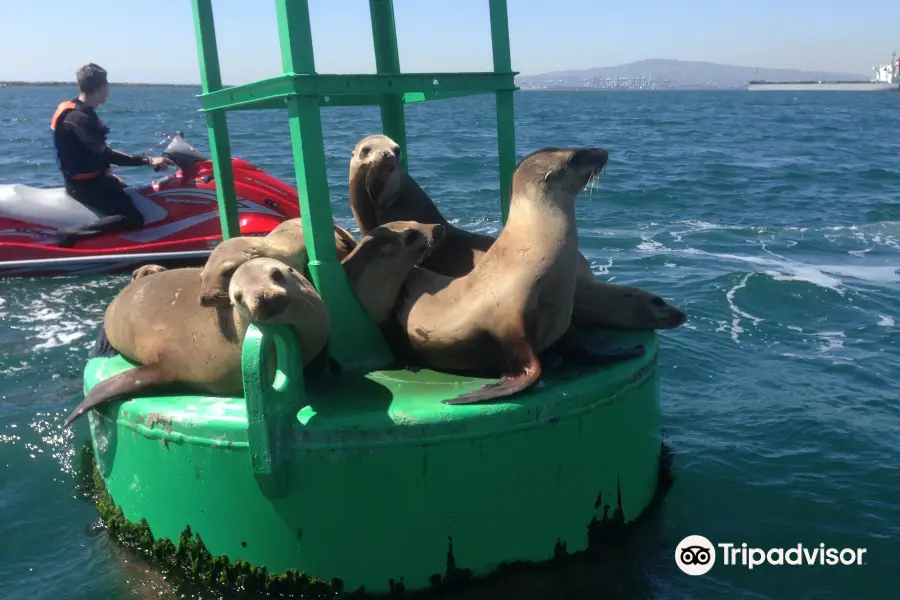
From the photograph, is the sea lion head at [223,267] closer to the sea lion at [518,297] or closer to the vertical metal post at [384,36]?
the sea lion at [518,297]

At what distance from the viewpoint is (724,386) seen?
21.3 ft

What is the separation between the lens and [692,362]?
23.0 ft

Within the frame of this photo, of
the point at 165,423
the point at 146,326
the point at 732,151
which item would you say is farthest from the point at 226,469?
the point at 732,151

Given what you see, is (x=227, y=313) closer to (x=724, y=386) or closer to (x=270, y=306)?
(x=270, y=306)

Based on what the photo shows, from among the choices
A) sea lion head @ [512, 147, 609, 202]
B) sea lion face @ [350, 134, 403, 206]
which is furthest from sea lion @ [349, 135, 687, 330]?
sea lion head @ [512, 147, 609, 202]

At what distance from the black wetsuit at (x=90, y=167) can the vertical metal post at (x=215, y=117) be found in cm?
475

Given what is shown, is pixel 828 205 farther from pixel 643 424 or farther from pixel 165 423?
pixel 165 423

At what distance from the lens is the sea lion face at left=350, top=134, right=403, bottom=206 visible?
450 cm

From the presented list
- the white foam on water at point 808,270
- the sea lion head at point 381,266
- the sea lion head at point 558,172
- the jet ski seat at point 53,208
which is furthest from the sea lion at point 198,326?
the white foam on water at point 808,270

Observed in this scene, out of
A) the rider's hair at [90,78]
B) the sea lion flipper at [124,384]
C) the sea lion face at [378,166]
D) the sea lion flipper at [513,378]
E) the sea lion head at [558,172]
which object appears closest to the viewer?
the sea lion flipper at [513,378]

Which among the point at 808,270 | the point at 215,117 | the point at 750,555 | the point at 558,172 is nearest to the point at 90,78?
the point at 215,117

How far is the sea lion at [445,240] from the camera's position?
4512 mm

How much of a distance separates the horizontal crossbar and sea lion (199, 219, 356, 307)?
2.01ft

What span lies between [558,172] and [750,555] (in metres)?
1.96
